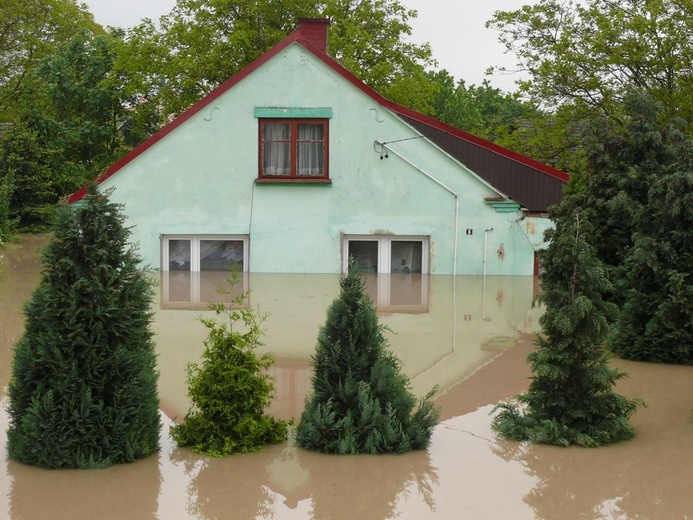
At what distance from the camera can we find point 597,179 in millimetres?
14641

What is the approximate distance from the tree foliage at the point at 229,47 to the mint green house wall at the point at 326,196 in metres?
14.7

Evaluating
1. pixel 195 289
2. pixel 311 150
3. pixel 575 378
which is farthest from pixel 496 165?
pixel 575 378

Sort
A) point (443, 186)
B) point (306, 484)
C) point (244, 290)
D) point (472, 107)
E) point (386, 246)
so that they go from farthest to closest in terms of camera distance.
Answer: point (472, 107) → point (386, 246) → point (443, 186) → point (244, 290) → point (306, 484)

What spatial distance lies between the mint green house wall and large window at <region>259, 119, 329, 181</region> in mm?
226

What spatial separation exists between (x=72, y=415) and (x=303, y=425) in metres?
1.98

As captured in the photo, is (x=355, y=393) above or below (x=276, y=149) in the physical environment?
below

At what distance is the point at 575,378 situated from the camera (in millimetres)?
8664

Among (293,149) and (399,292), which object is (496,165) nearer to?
(293,149)

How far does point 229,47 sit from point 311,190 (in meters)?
16.3

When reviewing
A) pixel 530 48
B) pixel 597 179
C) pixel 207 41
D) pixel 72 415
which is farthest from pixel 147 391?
pixel 207 41

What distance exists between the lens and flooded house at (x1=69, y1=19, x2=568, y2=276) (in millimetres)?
23422

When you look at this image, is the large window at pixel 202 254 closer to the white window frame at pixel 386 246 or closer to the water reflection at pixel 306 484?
the white window frame at pixel 386 246

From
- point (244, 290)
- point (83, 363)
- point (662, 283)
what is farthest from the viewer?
point (244, 290)

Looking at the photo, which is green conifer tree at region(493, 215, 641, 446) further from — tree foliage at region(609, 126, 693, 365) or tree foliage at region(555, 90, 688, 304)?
tree foliage at region(555, 90, 688, 304)
